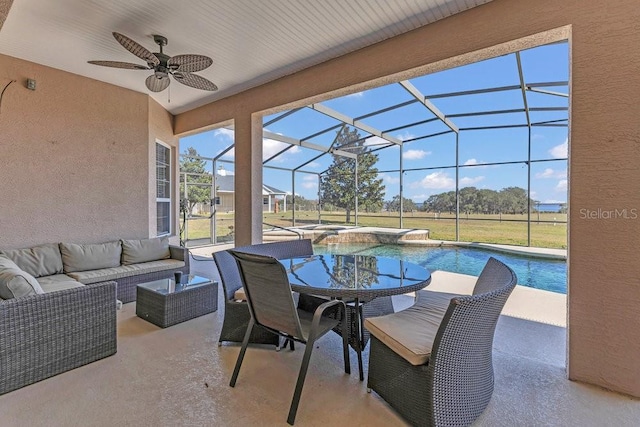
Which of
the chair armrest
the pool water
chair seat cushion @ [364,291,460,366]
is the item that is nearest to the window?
the chair armrest

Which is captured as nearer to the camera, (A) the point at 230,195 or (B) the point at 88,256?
(B) the point at 88,256

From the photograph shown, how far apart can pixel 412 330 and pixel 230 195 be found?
7.85 metres

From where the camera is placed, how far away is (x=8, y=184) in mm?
3557

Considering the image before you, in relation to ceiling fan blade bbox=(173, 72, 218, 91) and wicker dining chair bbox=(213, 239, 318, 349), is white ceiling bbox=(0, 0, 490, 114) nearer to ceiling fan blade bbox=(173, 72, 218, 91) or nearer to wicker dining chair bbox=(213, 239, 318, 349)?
ceiling fan blade bbox=(173, 72, 218, 91)

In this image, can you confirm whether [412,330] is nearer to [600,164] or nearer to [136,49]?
[600,164]

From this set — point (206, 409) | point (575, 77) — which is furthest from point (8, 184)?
point (575, 77)

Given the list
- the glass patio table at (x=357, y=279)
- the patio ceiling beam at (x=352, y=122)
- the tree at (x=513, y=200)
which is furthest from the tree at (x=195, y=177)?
the tree at (x=513, y=200)

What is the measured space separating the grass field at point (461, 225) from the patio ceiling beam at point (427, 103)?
272 cm

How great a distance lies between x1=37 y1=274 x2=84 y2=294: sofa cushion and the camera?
112 inches

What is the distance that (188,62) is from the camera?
2707mm

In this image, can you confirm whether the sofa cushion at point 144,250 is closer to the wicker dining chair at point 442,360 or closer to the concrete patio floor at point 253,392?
the concrete patio floor at point 253,392

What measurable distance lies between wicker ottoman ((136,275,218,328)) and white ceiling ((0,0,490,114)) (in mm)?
2501

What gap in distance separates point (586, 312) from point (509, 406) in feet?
2.79

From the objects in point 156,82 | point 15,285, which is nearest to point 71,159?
point 156,82
